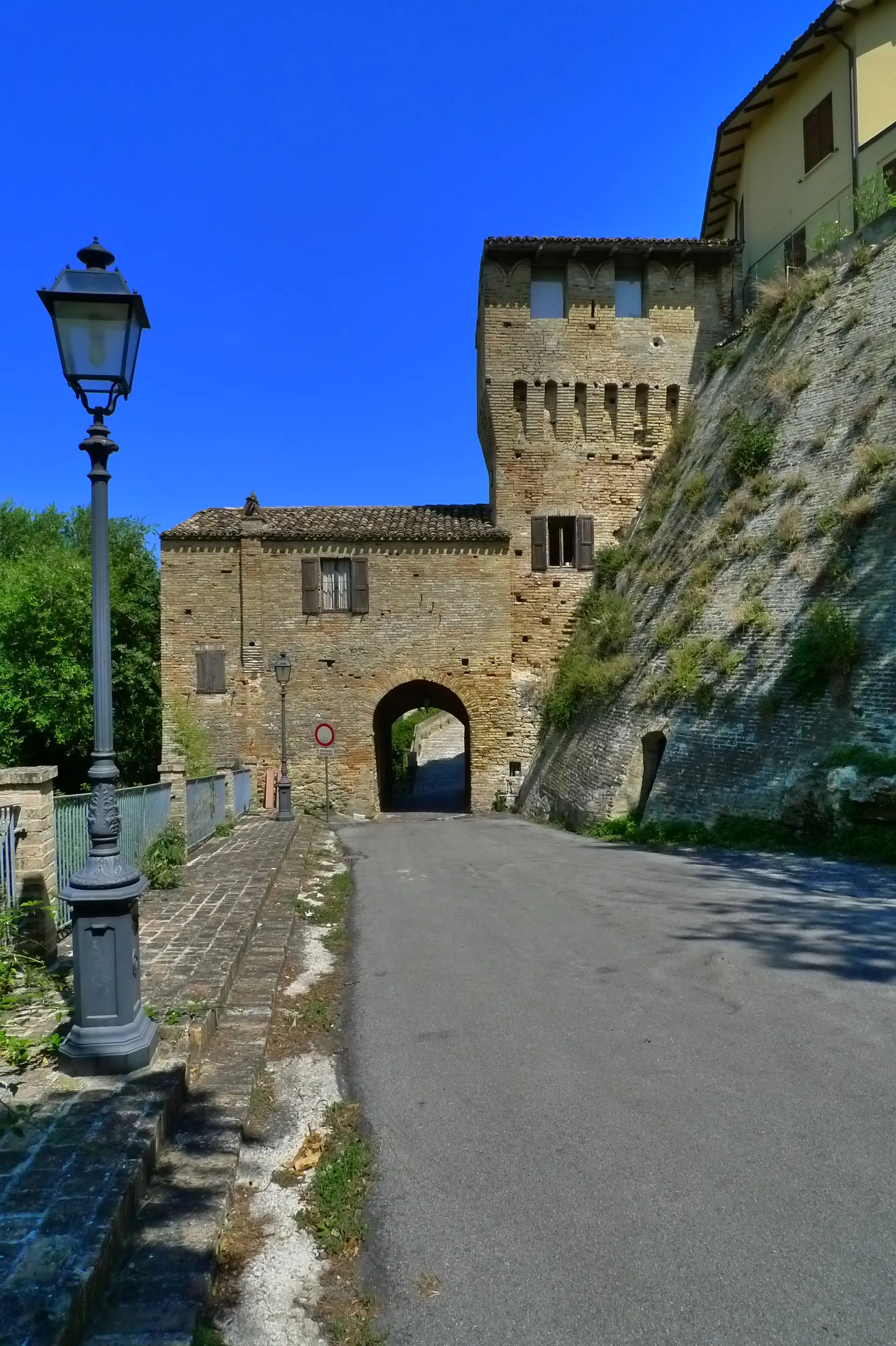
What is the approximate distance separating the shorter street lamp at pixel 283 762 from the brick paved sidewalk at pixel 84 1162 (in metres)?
11.0

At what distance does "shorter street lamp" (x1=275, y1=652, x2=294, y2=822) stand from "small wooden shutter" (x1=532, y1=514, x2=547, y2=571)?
23.9ft

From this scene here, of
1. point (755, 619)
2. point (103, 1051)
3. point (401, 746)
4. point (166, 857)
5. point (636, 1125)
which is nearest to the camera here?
point (636, 1125)

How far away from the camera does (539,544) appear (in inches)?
890

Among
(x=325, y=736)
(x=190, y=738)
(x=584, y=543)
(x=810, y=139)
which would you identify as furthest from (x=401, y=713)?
(x=810, y=139)

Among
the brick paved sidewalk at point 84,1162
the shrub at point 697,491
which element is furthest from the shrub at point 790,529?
the brick paved sidewalk at point 84,1162

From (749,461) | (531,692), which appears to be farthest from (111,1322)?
(531,692)

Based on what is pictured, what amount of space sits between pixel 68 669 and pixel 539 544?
16.7m

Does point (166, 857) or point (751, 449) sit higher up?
point (751, 449)

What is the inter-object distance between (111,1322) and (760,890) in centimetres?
726

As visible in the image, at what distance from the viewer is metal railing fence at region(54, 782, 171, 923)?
745 cm

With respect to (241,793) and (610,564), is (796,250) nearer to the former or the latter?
(610,564)

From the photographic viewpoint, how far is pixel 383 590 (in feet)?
72.6

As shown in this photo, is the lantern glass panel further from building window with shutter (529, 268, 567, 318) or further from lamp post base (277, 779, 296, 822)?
building window with shutter (529, 268, 567, 318)

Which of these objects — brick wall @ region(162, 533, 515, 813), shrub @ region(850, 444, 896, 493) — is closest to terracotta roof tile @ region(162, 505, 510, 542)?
brick wall @ region(162, 533, 515, 813)
